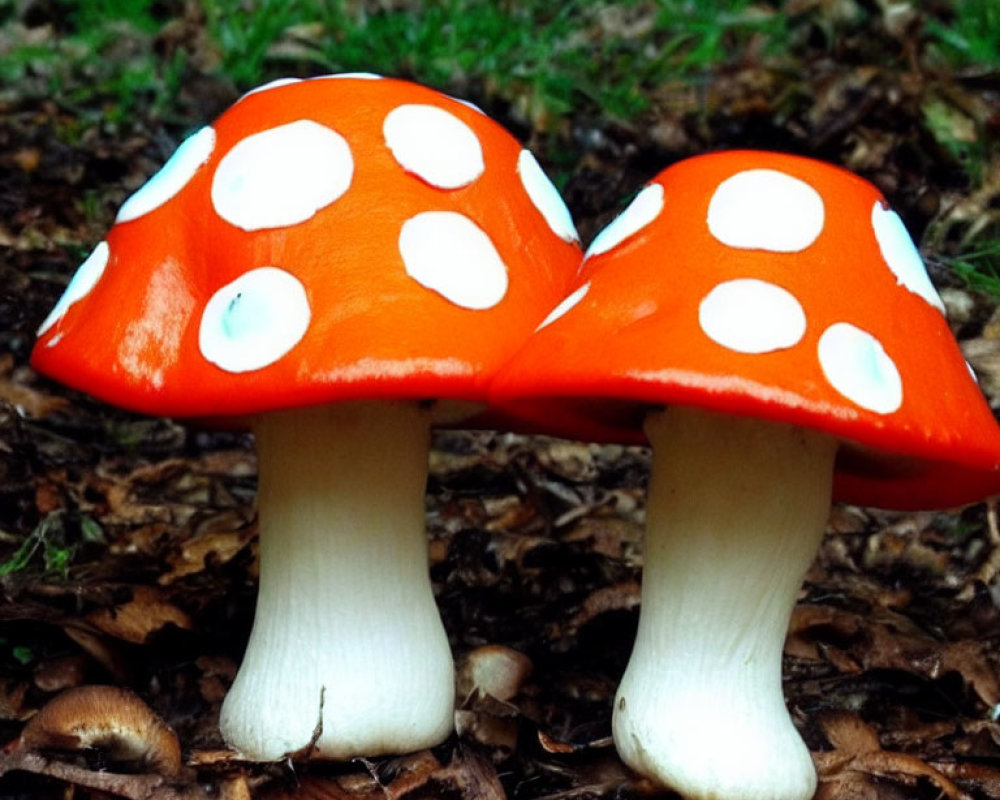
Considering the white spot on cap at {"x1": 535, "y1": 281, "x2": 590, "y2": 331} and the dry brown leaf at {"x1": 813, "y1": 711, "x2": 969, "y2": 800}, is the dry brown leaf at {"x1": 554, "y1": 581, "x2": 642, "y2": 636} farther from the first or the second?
the white spot on cap at {"x1": 535, "y1": 281, "x2": 590, "y2": 331}

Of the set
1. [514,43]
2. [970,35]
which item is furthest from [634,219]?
[970,35]

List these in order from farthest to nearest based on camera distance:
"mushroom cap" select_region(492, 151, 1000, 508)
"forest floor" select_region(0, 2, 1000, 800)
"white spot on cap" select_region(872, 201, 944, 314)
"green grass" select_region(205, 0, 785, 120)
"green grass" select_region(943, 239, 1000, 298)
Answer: "green grass" select_region(205, 0, 785, 120) → "green grass" select_region(943, 239, 1000, 298) → "forest floor" select_region(0, 2, 1000, 800) → "white spot on cap" select_region(872, 201, 944, 314) → "mushroom cap" select_region(492, 151, 1000, 508)

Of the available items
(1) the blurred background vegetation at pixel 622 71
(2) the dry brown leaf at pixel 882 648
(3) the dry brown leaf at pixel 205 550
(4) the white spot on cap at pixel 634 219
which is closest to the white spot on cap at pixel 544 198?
(4) the white spot on cap at pixel 634 219

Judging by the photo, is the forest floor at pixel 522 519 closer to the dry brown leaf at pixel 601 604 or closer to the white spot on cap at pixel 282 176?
the dry brown leaf at pixel 601 604

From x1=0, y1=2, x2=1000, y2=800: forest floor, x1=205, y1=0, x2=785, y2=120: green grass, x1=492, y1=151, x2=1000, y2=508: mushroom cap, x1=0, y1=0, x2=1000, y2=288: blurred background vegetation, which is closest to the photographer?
x1=492, y1=151, x2=1000, y2=508: mushroom cap

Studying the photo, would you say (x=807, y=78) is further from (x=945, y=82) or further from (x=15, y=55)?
(x=15, y=55)

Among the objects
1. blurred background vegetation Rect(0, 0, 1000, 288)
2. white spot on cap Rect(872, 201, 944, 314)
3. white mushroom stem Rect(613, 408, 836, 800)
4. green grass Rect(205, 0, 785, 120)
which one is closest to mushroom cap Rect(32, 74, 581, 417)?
white mushroom stem Rect(613, 408, 836, 800)
